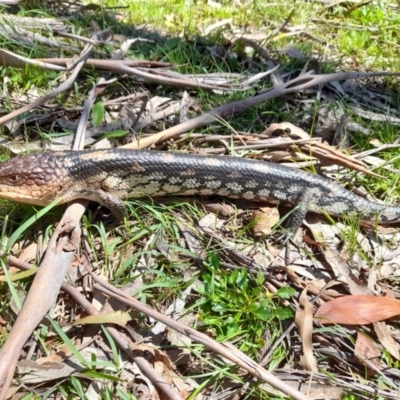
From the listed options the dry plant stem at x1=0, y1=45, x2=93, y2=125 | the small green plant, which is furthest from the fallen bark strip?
the dry plant stem at x1=0, y1=45, x2=93, y2=125

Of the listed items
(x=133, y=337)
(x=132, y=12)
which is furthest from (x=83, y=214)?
(x=132, y=12)

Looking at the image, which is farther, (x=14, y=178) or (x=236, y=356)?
(x=14, y=178)

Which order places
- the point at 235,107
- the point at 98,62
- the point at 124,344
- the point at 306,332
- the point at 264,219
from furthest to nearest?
the point at 98,62 → the point at 235,107 → the point at 264,219 → the point at 306,332 → the point at 124,344

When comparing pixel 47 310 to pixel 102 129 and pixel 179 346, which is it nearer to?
pixel 179 346

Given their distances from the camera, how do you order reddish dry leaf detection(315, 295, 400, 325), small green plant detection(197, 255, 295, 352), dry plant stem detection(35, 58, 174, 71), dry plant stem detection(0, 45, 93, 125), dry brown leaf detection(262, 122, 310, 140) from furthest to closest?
dry plant stem detection(35, 58, 174, 71)
dry brown leaf detection(262, 122, 310, 140)
dry plant stem detection(0, 45, 93, 125)
reddish dry leaf detection(315, 295, 400, 325)
small green plant detection(197, 255, 295, 352)

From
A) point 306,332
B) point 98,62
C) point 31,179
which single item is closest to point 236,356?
point 306,332

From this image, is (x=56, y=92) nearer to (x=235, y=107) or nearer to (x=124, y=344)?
(x=235, y=107)

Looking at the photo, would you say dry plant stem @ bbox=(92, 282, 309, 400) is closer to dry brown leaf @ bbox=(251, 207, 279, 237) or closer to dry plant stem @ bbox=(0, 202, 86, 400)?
dry plant stem @ bbox=(0, 202, 86, 400)
